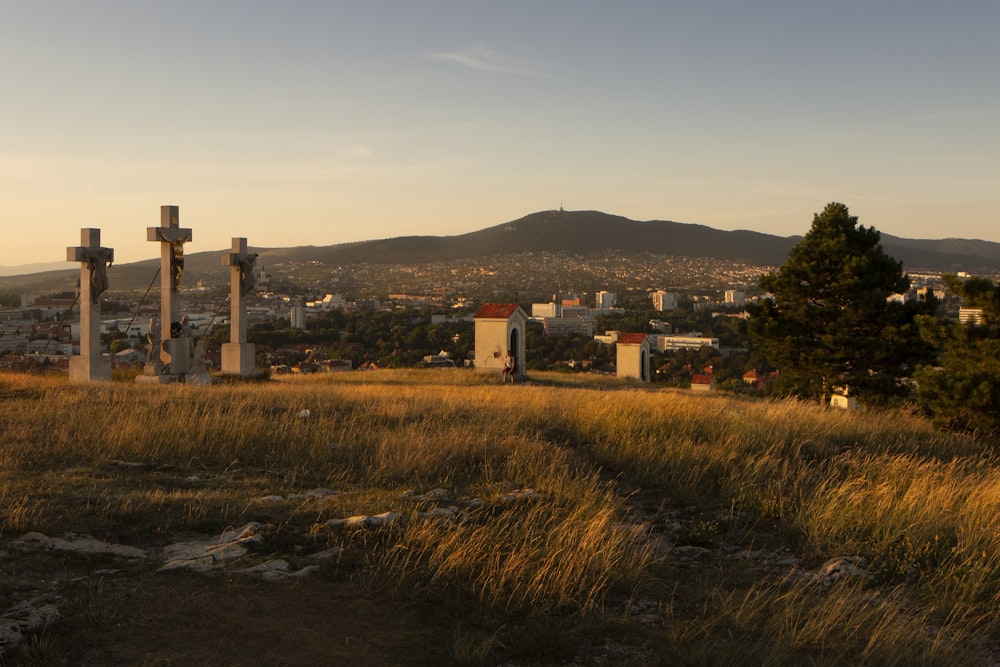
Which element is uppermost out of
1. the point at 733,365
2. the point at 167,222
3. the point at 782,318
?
the point at 167,222

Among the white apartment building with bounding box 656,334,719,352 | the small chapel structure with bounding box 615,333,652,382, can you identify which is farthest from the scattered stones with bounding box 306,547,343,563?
the white apartment building with bounding box 656,334,719,352

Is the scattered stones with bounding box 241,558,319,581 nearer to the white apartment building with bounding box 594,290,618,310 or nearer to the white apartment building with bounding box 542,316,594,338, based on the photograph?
the white apartment building with bounding box 542,316,594,338

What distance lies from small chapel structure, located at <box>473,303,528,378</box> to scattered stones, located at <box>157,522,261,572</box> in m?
21.5

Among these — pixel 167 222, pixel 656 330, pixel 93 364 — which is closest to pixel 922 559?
pixel 93 364

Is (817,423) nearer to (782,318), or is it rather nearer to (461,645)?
(461,645)

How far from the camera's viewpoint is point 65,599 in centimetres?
381

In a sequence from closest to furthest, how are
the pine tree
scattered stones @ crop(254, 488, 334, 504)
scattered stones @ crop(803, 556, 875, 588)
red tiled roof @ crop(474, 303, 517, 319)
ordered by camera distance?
1. scattered stones @ crop(803, 556, 875, 588)
2. scattered stones @ crop(254, 488, 334, 504)
3. the pine tree
4. red tiled roof @ crop(474, 303, 517, 319)

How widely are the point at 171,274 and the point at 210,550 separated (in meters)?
15.7

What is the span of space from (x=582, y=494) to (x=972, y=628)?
265 cm

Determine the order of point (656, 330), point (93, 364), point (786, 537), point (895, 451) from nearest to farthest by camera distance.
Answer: point (786, 537) → point (895, 451) → point (93, 364) → point (656, 330)

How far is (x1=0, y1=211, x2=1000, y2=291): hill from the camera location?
156 meters

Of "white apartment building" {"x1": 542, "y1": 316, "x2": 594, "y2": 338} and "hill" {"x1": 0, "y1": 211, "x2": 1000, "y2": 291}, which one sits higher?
"hill" {"x1": 0, "y1": 211, "x2": 1000, "y2": 291}

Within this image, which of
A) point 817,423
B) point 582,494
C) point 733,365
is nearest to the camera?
point 582,494

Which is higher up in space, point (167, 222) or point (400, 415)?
point (167, 222)
